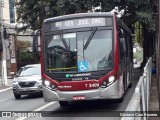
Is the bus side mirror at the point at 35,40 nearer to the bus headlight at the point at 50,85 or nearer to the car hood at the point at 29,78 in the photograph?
the bus headlight at the point at 50,85

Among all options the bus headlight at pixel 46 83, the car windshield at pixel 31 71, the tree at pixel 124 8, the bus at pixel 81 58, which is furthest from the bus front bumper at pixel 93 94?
the tree at pixel 124 8

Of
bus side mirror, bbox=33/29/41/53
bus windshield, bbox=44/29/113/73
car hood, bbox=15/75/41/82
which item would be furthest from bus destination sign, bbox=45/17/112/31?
car hood, bbox=15/75/41/82

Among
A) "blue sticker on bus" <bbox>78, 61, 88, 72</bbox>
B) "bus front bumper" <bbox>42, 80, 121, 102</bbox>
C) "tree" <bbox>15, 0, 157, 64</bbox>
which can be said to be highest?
"tree" <bbox>15, 0, 157, 64</bbox>

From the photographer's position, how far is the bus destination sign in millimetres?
12688

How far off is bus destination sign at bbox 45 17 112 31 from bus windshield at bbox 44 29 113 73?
245 millimetres

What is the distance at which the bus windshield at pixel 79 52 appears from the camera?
12297 millimetres

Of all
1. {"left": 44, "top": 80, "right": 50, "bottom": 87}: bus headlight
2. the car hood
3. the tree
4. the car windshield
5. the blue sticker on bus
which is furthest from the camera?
the tree

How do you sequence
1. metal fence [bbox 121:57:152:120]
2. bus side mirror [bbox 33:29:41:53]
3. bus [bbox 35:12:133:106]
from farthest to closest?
1. bus side mirror [bbox 33:29:41:53]
2. bus [bbox 35:12:133:106]
3. metal fence [bbox 121:57:152:120]

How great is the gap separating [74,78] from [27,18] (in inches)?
863

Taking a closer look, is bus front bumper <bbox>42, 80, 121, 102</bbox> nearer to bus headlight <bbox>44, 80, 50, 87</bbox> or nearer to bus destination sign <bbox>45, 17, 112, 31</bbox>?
bus headlight <bbox>44, 80, 50, 87</bbox>

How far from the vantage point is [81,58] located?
12.3 m

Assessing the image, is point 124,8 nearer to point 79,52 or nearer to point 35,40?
point 35,40

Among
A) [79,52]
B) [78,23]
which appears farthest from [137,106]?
[78,23]

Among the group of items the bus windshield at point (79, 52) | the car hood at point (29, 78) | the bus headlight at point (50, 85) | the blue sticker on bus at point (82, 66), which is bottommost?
the car hood at point (29, 78)
